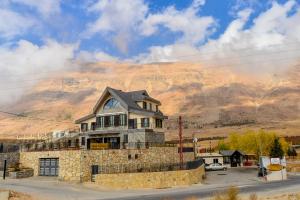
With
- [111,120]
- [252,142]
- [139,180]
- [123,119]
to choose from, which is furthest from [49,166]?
[252,142]

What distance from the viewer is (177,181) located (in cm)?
4278

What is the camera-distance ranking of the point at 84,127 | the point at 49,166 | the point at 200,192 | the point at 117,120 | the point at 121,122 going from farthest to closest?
the point at 84,127
the point at 117,120
the point at 121,122
the point at 49,166
the point at 200,192

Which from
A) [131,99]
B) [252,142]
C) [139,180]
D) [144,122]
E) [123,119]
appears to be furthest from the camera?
[252,142]

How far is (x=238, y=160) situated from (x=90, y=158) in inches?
1925

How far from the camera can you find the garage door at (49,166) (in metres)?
46.5

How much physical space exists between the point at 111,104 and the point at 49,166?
1541 centimetres

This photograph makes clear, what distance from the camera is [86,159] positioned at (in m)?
44.0

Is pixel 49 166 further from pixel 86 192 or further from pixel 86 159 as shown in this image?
pixel 86 192

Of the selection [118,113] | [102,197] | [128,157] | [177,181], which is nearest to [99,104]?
[118,113]

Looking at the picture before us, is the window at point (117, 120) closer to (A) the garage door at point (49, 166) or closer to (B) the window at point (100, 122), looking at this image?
(B) the window at point (100, 122)

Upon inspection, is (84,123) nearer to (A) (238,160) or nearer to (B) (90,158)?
(B) (90,158)

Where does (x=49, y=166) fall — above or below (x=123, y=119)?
below

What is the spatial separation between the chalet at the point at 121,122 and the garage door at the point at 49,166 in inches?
278

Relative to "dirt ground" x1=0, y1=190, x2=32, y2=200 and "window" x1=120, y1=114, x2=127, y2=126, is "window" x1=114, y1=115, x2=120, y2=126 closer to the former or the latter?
"window" x1=120, y1=114, x2=127, y2=126
